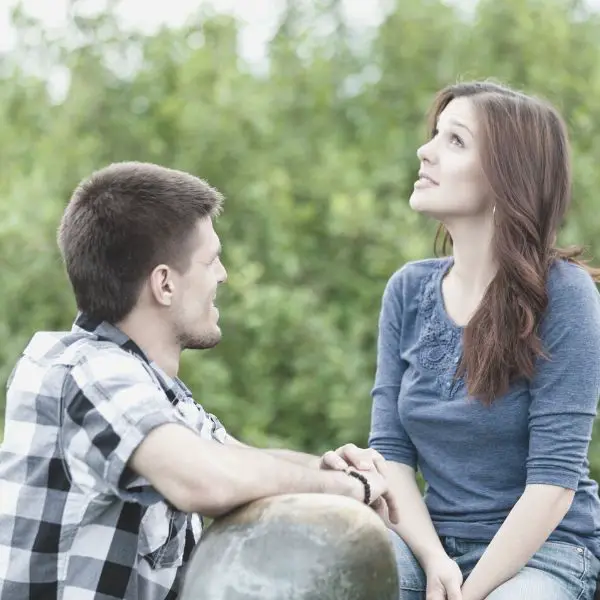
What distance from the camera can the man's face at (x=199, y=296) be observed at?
9.71ft

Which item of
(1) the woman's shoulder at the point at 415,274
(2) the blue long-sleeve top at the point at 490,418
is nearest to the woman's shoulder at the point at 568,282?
(2) the blue long-sleeve top at the point at 490,418

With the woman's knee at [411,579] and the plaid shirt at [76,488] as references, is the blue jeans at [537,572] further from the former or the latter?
the plaid shirt at [76,488]

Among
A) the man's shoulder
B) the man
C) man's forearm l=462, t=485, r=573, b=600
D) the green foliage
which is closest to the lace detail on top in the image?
man's forearm l=462, t=485, r=573, b=600

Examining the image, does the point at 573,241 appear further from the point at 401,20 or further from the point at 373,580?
the point at 373,580

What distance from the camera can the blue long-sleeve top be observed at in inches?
129

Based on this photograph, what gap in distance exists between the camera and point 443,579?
3262 mm

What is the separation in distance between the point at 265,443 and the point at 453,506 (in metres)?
2.65

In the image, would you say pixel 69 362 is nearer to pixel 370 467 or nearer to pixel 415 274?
pixel 370 467

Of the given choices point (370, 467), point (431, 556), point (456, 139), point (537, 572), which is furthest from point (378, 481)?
point (456, 139)

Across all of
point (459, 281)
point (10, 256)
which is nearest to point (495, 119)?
point (459, 281)

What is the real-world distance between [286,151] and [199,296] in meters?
3.88

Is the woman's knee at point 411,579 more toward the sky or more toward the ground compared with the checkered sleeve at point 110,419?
more toward the ground

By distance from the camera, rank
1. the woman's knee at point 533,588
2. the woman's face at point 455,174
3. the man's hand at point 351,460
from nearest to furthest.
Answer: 1. the man's hand at point 351,460
2. the woman's knee at point 533,588
3. the woman's face at point 455,174

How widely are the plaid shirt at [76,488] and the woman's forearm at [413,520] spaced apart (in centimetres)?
80
